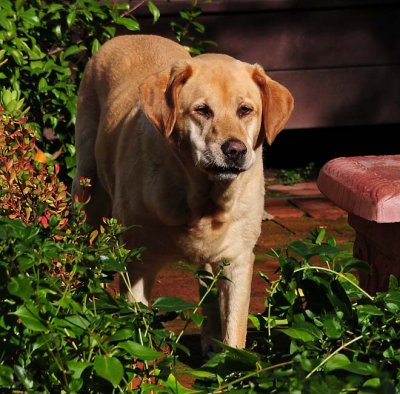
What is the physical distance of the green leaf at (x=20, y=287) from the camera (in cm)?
258

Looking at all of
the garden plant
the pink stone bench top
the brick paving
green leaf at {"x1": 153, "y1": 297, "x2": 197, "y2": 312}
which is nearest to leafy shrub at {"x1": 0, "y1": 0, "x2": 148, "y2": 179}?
the brick paving

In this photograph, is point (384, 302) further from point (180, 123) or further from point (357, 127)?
point (357, 127)

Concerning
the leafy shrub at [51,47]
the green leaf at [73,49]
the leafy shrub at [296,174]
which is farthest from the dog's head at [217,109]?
the leafy shrub at [296,174]

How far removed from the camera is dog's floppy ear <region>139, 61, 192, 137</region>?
4.27 m

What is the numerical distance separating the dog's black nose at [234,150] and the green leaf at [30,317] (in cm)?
155

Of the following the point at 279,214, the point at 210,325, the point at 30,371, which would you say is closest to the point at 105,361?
the point at 30,371

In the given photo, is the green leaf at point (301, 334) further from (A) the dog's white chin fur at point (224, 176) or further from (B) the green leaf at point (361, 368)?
(A) the dog's white chin fur at point (224, 176)

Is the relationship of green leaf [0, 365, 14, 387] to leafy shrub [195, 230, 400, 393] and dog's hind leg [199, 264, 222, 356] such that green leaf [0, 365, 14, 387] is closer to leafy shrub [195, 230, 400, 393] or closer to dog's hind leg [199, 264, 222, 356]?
leafy shrub [195, 230, 400, 393]

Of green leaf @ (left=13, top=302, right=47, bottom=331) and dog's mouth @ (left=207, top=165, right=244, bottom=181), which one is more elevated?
green leaf @ (left=13, top=302, right=47, bottom=331)

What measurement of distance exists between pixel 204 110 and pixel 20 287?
1.83 m

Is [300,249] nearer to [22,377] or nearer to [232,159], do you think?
[22,377]

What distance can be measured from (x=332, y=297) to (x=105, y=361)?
689 mm

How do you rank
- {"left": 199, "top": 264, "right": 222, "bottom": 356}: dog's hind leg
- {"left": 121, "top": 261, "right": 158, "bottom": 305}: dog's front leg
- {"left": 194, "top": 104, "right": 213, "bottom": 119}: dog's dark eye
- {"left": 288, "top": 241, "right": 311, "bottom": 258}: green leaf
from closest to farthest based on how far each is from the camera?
{"left": 288, "top": 241, "right": 311, "bottom": 258}: green leaf < {"left": 194, "top": 104, "right": 213, "bottom": 119}: dog's dark eye < {"left": 121, "top": 261, "right": 158, "bottom": 305}: dog's front leg < {"left": 199, "top": 264, "right": 222, "bottom": 356}: dog's hind leg

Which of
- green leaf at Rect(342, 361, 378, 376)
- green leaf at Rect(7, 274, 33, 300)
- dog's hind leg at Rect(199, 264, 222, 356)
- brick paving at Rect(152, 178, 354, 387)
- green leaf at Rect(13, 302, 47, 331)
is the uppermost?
green leaf at Rect(7, 274, 33, 300)
